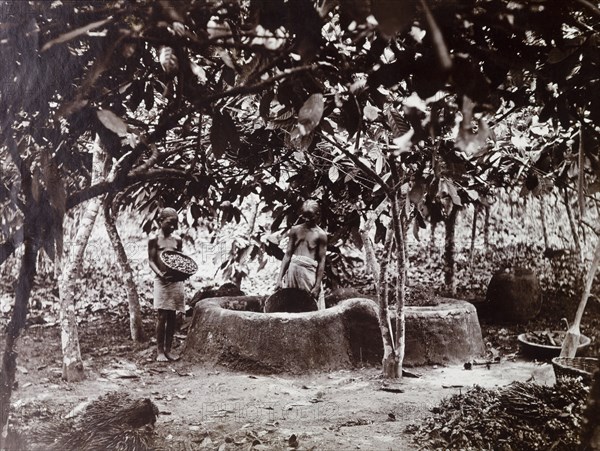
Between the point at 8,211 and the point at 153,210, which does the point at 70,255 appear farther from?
the point at 153,210

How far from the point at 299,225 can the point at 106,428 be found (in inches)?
79.2

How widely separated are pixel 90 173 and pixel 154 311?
3.35 feet

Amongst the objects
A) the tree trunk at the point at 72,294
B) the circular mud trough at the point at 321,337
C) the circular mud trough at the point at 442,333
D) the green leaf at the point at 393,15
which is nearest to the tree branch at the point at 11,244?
the tree trunk at the point at 72,294

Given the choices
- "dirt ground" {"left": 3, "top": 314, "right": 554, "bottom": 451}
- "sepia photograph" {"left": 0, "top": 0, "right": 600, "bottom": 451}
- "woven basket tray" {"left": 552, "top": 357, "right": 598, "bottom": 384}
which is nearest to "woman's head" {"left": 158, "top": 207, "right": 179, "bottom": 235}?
"sepia photograph" {"left": 0, "top": 0, "right": 600, "bottom": 451}

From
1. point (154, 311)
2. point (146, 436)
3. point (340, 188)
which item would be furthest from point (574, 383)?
point (154, 311)

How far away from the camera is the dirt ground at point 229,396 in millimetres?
1824

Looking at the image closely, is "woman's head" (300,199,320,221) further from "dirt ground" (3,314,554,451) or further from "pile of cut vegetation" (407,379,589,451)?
"pile of cut vegetation" (407,379,589,451)

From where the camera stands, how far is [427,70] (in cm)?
97

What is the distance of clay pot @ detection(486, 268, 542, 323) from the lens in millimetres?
2898

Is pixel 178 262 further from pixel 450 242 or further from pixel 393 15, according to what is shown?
pixel 393 15

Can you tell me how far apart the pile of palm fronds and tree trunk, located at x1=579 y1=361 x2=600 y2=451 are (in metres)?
1.57

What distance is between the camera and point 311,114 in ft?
3.37

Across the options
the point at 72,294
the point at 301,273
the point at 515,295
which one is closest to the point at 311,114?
the point at 72,294

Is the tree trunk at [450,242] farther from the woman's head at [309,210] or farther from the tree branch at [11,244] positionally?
the tree branch at [11,244]
